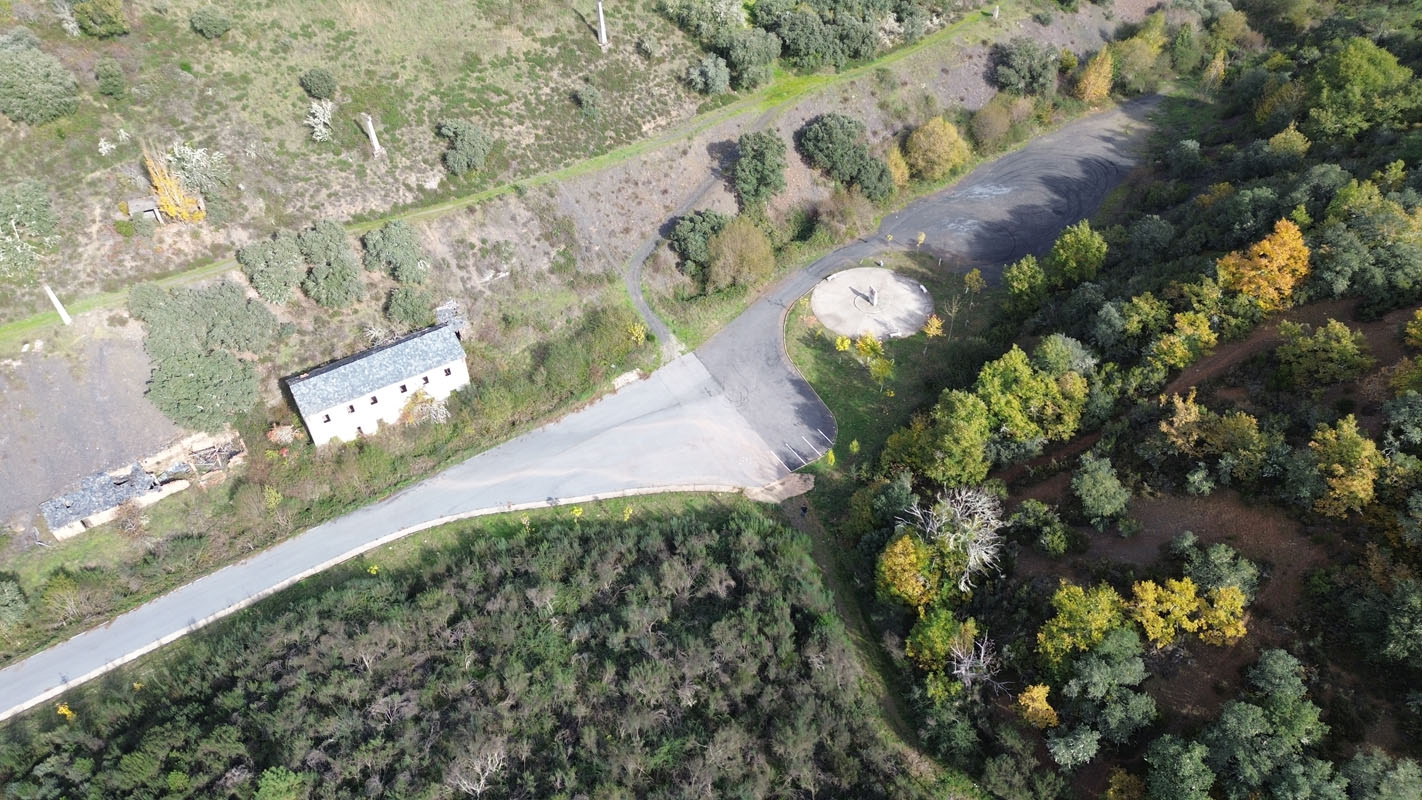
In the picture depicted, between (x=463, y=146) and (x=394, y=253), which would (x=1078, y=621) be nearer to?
(x=394, y=253)

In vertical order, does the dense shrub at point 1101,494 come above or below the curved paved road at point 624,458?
above

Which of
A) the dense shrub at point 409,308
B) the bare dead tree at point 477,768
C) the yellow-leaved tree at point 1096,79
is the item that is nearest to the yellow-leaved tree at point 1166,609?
the bare dead tree at point 477,768

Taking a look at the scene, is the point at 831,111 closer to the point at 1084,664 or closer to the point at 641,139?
the point at 641,139

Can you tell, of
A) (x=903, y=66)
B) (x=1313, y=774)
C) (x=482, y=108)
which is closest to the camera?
(x=1313, y=774)

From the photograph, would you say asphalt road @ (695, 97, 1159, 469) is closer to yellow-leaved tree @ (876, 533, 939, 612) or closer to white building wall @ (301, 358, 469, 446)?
yellow-leaved tree @ (876, 533, 939, 612)

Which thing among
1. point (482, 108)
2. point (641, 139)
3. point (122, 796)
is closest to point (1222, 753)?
point (122, 796)

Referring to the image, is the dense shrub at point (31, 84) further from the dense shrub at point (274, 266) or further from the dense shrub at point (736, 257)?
the dense shrub at point (736, 257)
